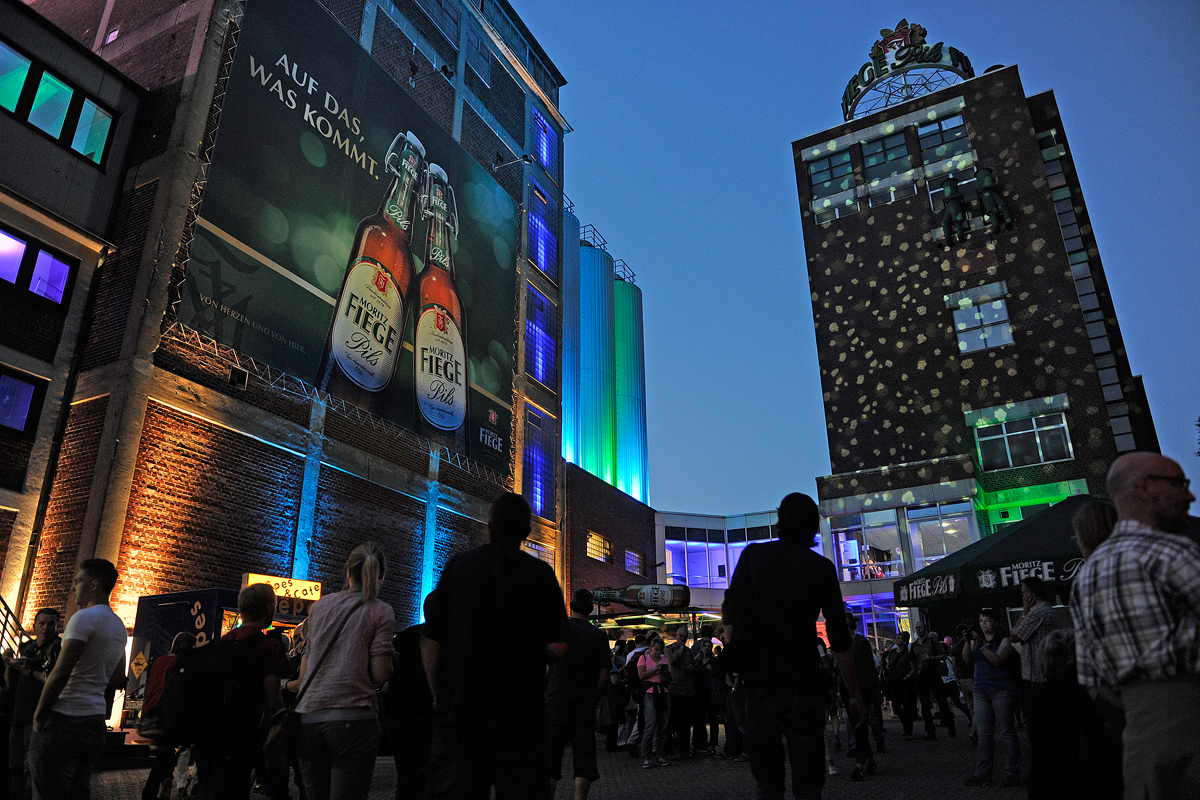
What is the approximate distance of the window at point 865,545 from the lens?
32156mm

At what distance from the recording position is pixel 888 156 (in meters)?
39.0

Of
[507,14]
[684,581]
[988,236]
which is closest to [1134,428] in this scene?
[988,236]

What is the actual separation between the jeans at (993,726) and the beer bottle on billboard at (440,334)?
14649 mm

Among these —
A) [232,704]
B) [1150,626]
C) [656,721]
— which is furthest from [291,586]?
[1150,626]

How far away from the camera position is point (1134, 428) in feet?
106

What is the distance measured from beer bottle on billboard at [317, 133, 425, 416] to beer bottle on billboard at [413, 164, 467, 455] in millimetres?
650

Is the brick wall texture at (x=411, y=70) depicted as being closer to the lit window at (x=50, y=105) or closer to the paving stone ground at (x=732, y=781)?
the lit window at (x=50, y=105)

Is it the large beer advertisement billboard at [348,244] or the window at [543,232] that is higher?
the window at [543,232]

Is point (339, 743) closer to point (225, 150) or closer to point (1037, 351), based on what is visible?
point (225, 150)

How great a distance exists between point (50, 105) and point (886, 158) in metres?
35.6

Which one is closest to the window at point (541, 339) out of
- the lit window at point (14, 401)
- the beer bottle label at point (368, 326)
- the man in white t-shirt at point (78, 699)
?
the beer bottle label at point (368, 326)

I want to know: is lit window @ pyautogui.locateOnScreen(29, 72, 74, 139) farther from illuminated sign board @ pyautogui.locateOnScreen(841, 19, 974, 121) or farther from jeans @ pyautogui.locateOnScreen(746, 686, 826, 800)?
illuminated sign board @ pyautogui.locateOnScreen(841, 19, 974, 121)

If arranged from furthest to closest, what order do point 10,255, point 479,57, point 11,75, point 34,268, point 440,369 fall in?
point 479,57, point 440,369, point 11,75, point 34,268, point 10,255

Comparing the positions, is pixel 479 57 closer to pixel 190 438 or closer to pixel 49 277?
pixel 49 277
